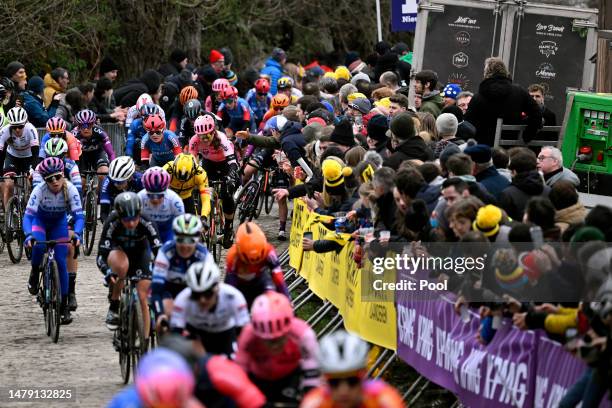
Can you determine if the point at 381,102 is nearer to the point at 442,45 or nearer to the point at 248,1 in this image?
the point at 442,45

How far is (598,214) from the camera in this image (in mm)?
8891

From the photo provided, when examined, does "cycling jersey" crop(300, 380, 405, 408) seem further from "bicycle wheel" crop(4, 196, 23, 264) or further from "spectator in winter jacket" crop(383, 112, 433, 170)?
"bicycle wheel" crop(4, 196, 23, 264)

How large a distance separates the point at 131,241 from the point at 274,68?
649 inches

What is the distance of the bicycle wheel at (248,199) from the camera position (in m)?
20.3

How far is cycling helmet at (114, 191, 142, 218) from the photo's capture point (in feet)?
41.5

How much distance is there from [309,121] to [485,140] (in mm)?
3911

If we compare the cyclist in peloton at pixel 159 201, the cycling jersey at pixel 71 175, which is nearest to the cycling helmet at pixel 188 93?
the cycling jersey at pixel 71 175

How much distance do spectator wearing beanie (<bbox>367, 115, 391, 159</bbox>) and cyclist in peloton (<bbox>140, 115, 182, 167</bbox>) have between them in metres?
4.40

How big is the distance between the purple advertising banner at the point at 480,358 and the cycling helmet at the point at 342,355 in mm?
1578

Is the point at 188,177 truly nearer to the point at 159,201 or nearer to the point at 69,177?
the point at 69,177

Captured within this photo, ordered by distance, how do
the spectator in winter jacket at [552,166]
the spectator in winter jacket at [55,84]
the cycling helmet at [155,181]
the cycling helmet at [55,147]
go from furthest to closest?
the spectator in winter jacket at [55,84] → the cycling helmet at [55,147] → the cycling helmet at [155,181] → the spectator in winter jacket at [552,166]

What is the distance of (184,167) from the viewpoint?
633 inches

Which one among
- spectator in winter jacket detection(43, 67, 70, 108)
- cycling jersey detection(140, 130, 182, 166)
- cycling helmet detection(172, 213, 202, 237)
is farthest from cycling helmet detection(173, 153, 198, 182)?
spectator in winter jacket detection(43, 67, 70, 108)

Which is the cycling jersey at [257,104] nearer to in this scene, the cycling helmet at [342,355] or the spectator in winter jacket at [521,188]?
the spectator in winter jacket at [521,188]
